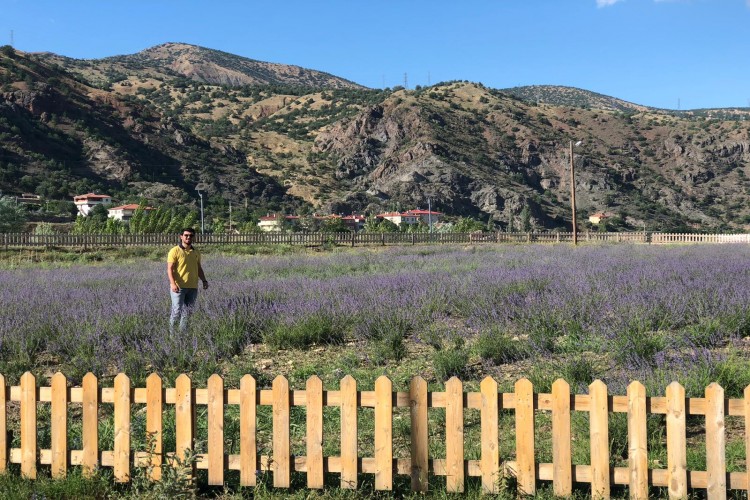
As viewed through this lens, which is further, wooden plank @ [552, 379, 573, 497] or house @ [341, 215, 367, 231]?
house @ [341, 215, 367, 231]

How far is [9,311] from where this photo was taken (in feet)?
29.3

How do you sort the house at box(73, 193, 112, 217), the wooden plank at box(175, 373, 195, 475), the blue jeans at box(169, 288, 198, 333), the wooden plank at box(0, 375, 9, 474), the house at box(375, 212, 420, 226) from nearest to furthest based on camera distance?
the wooden plank at box(175, 373, 195, 475) → the wooden plank at box(0, 375, 9, 474) → the blue jeans at box(169, 288, 198, 333) → the house at box(73, 193, 112, 217) → the house at box(375, 212, 420, 226)

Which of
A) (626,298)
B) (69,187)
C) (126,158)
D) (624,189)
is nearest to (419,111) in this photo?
(624,189)

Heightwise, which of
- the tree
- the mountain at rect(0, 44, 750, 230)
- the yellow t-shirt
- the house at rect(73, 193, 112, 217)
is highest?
the mountain at rect(0, 44, 750, 230)

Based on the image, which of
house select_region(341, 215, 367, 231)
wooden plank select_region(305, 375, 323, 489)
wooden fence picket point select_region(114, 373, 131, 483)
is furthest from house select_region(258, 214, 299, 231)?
wooden plank select_region(305, 375, 323, 489)

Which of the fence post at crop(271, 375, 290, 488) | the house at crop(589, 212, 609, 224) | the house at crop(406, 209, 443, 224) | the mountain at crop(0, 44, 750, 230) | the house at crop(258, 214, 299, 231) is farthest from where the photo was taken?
the house at crop(589, 212, 609, 224)

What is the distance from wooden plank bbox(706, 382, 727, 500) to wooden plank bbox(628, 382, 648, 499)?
0.32 meters

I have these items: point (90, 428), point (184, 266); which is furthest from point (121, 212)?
point (90, 428)

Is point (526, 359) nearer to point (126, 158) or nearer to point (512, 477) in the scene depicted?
point (512, 477)

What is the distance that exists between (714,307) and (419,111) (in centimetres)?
11654

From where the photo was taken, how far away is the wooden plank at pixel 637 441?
3.55m

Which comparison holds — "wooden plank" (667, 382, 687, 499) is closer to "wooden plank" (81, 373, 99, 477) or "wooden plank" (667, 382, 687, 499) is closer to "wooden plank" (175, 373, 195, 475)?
"wooden plank" (175, 373, 195, 475)

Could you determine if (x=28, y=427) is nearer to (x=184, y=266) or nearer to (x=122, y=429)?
(x=122, y=429)

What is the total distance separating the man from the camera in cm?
850
